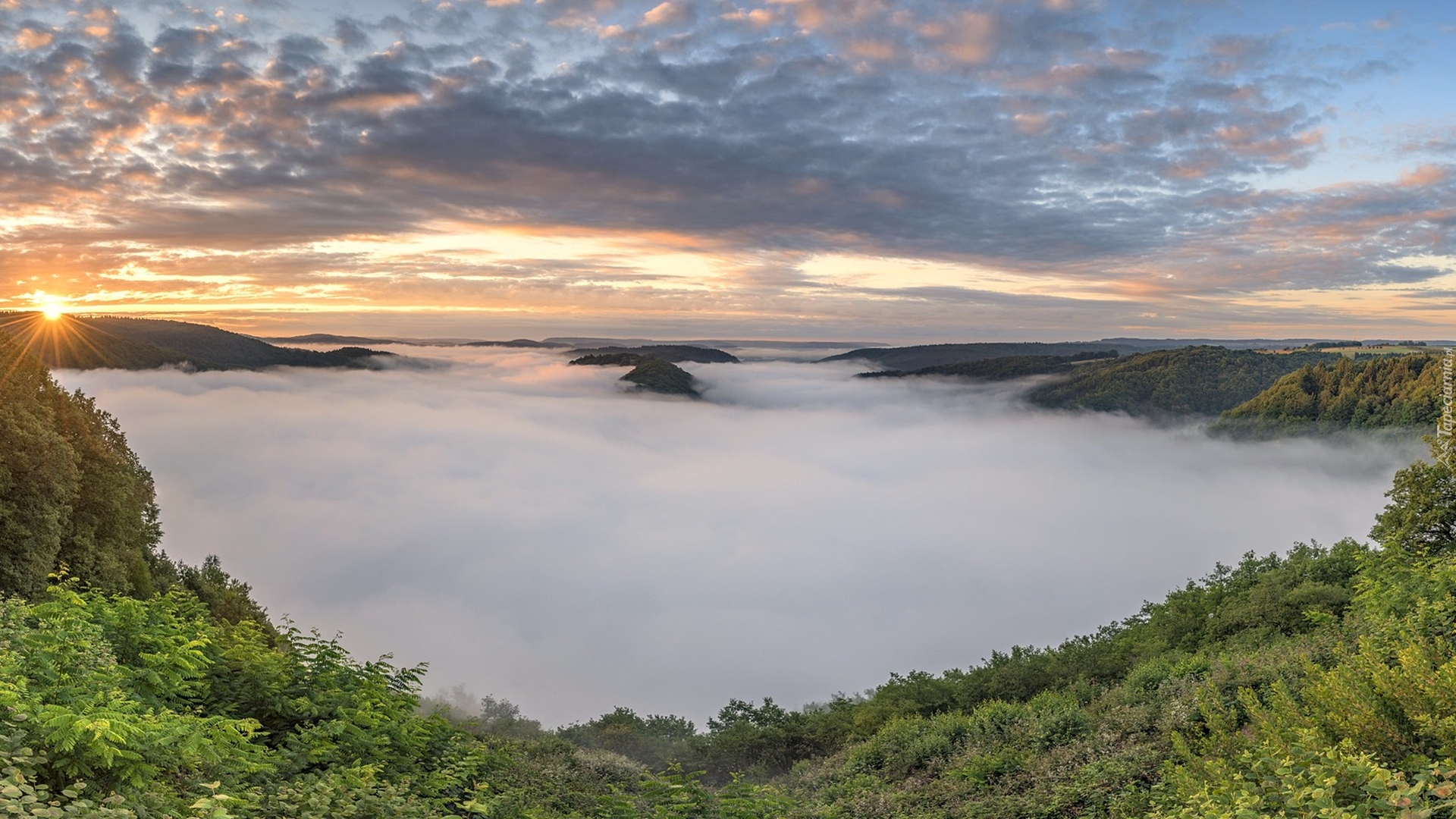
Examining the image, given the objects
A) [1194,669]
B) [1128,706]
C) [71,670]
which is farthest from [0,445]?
[1194,669]

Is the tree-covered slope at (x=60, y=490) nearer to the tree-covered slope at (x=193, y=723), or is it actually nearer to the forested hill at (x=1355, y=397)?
the tree-covered slope at (x=193, y=723)

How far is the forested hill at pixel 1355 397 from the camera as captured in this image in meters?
134

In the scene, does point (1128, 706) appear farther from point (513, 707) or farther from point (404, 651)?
point (404, 651)

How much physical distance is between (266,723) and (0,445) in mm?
17305

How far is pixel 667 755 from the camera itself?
1430 inches

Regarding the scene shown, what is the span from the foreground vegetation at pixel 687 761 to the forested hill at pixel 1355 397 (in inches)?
5167

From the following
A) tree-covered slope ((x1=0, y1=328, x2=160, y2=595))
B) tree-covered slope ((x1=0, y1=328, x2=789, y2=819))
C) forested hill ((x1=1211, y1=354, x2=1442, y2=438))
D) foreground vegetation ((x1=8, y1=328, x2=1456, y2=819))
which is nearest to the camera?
tree-covered slope ((x1=0, y1=328, x2=789, y2=819))

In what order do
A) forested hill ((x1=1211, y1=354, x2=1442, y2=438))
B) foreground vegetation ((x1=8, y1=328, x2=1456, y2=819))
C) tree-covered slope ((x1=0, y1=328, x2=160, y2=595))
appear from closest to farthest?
foreground vegetation ((x1=8, y1=328, x2=1456, y2=819)), tree-covered slope ((x1=0, y1=328, x2=160, y2=595)), forested hill ((x1=1211, y1=354, x2=1442, y2=438))

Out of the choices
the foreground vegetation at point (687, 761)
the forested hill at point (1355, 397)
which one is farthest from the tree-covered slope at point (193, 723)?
the forested hill at point (1355, 397)

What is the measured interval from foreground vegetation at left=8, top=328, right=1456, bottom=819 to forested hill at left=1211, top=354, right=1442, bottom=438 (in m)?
131

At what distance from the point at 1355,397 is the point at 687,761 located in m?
183

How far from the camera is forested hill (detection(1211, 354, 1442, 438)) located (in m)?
134

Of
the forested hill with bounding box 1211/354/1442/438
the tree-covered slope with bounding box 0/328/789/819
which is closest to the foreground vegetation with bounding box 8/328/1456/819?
the tree-covered slope with bounding box 0/328/789/819

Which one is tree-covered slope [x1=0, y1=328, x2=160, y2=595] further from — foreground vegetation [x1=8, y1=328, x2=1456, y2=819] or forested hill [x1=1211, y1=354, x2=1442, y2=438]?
forested hill [x1=1211, y1=354, x2=1442, y2=438]
